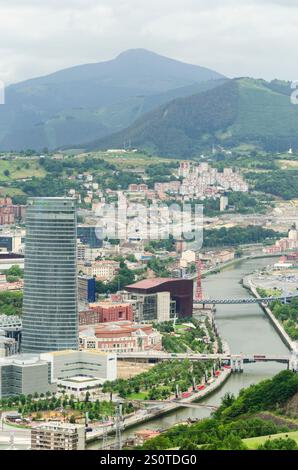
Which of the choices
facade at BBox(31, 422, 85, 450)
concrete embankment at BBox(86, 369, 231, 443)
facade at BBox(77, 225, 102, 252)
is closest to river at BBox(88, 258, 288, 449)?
concrete embankment at BBox(86, 369, 231, 443)

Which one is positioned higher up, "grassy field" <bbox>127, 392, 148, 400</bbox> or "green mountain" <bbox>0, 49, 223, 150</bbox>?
"green mountain" <bbox>0, 49, 223, 150</bbox>

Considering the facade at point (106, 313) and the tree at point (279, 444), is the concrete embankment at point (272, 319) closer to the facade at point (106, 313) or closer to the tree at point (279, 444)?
the facade at point (106, 313)

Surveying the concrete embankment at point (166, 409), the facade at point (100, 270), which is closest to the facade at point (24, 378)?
the concrete embankment at point (166, 409)

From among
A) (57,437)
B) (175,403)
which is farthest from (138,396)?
(57,437)

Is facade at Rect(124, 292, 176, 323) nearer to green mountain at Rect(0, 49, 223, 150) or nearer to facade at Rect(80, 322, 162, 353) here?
facade at Rect(80, 322, 162, 353)

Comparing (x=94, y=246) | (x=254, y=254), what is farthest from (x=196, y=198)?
(x=94, y=246)
